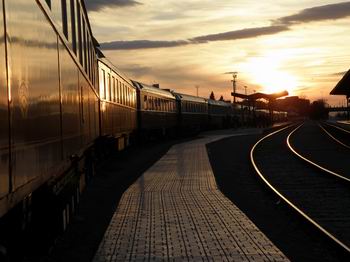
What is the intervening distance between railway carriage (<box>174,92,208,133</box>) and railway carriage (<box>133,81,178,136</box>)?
8.01 feet

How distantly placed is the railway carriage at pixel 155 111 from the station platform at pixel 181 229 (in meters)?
15.6

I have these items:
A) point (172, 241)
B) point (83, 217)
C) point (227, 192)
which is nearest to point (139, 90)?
point (227, 192)

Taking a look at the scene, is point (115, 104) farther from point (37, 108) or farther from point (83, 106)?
point (37, 108)

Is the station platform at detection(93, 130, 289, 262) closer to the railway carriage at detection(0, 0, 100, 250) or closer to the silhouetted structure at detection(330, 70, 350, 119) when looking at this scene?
the railway carriage at detection(0, 0, 100, 250)

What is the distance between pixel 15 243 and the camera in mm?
4336

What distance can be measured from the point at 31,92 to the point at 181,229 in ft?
15.9

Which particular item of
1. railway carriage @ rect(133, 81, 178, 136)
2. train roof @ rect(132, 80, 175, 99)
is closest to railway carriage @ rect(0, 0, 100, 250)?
train roof @ rect(132, 80, 175, 99)

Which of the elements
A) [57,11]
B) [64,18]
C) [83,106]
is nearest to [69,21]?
[64,18]

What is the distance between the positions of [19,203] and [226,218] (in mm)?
6023

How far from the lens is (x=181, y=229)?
8734mm

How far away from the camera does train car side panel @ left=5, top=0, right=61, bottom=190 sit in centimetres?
369

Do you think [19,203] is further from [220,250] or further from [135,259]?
[220,250]

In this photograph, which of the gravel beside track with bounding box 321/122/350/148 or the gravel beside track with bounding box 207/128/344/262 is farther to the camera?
the gravel beside track with bounding box 321/122/350/148

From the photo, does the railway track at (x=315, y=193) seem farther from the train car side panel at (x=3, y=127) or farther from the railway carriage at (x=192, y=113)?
the railway carriage at (x=192, y=113)
